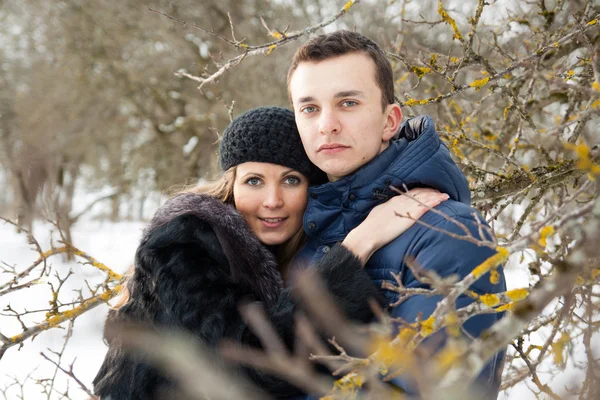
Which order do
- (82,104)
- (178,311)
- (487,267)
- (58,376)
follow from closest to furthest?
(487,267)
(178,311)
(58,376)
(82,104)

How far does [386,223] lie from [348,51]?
705 mm

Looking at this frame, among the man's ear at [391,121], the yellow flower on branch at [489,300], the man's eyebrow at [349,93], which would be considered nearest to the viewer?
the yellow flower on branch at [489,300]

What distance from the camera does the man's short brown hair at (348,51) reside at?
2.09 m

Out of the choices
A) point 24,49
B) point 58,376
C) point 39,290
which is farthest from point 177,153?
point 58,376

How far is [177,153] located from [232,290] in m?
10.1

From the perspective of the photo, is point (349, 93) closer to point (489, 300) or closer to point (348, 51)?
point (348, 51)

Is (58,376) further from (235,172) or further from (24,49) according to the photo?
(24,49)

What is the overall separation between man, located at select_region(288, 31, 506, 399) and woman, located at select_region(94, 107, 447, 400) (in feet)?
0.25

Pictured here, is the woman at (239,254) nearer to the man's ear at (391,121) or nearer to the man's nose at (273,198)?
the man's nose at (273,198)

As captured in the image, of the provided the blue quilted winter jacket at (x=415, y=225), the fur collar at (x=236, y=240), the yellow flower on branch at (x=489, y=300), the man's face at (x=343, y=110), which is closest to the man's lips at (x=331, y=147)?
the man's face at (x=343, y=110)

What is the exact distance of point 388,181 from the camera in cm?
197

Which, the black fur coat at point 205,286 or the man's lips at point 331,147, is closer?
the black fur coat at point 205,286

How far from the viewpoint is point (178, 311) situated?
74.5 inches

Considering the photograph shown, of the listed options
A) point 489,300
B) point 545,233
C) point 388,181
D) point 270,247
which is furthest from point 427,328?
point 270,247
